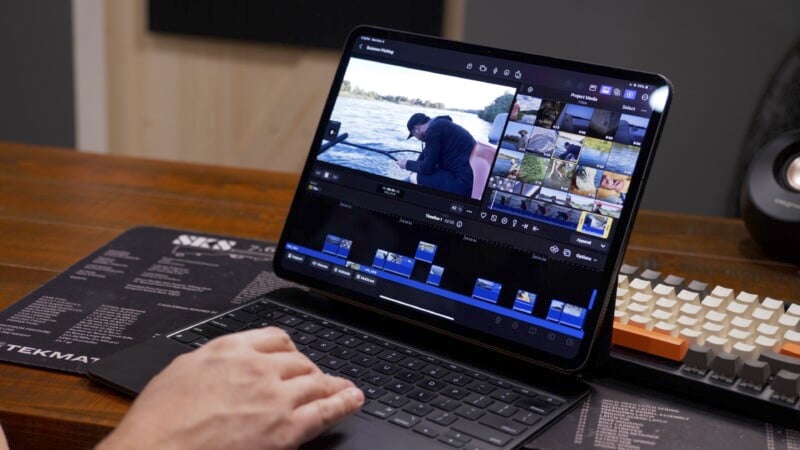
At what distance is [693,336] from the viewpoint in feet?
2.83

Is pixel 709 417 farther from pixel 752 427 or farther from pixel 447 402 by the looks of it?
pixel 447 402

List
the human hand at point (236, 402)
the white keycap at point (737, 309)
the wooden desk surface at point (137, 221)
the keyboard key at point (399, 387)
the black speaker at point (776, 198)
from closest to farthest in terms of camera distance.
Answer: the human hand at point (236, 402) < the keyboard key at point (399, 387) < the white keycap at point (737, 309) < the wooden desk surface at point (137, 221) < the black speaker at point (776, 198)

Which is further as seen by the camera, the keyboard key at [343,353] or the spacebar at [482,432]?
the keyboard key at [343,353]

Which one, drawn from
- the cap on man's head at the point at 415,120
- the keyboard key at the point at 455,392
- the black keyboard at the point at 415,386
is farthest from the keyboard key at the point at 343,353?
the cap on man's head at the point at 415,120

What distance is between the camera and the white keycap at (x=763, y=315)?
2.96 ft

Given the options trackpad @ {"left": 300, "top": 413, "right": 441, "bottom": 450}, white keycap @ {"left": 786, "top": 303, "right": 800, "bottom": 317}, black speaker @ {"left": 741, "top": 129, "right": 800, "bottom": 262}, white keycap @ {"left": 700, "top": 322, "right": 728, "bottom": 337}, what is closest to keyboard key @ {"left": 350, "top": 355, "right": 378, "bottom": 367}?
trackpad @ {"left": 300, "top": 413, "right": 441, "bottom": 450}

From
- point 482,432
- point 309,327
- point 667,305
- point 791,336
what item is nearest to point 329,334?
point 309,327

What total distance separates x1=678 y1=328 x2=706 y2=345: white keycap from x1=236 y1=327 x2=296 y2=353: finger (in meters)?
0.36

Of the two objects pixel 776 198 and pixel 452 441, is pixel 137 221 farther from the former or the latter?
pixel 776 198

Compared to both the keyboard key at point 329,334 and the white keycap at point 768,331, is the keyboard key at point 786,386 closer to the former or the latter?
the white keycap at point 768,331

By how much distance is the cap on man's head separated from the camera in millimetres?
972

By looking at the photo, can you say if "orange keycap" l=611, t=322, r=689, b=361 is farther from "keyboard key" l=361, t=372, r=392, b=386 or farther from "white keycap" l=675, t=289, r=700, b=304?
"keyboard key" l=361, t=372, r=392, b=386

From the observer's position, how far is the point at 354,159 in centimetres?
101

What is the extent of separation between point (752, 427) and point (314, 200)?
0.50 m
